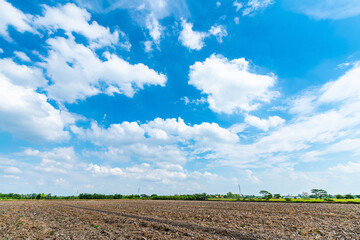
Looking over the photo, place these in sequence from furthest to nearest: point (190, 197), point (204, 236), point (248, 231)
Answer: point (190, 197), point (248, 231), point (204, 236)

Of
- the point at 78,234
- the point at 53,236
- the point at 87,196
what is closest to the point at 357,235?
the point at 78,234

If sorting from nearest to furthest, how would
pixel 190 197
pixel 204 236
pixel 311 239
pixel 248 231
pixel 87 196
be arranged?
pixel 311 239
pixel 204 236
pixel 248 231
pixel 190 197
pixel 87 196

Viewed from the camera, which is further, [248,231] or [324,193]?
[324,193]

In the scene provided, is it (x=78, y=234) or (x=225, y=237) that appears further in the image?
(x=78, y=234)

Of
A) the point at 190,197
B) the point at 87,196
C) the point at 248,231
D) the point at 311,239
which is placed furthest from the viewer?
the point at 87,196

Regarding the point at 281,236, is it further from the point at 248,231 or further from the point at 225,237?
the point at 225,237

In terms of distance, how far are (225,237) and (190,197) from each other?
101582 mm

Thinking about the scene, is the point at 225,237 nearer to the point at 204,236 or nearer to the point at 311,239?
the point at 204,236

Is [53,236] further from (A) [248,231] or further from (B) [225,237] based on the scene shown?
(A) [248,231]

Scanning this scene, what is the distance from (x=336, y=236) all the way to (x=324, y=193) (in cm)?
15107

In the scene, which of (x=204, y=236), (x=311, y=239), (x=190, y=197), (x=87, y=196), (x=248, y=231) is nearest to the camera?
(x=311, y=239)

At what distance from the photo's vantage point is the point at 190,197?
111m

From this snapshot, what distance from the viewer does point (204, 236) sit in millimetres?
15797

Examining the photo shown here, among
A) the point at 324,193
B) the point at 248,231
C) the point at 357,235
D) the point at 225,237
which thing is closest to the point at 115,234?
the point at 225,237
